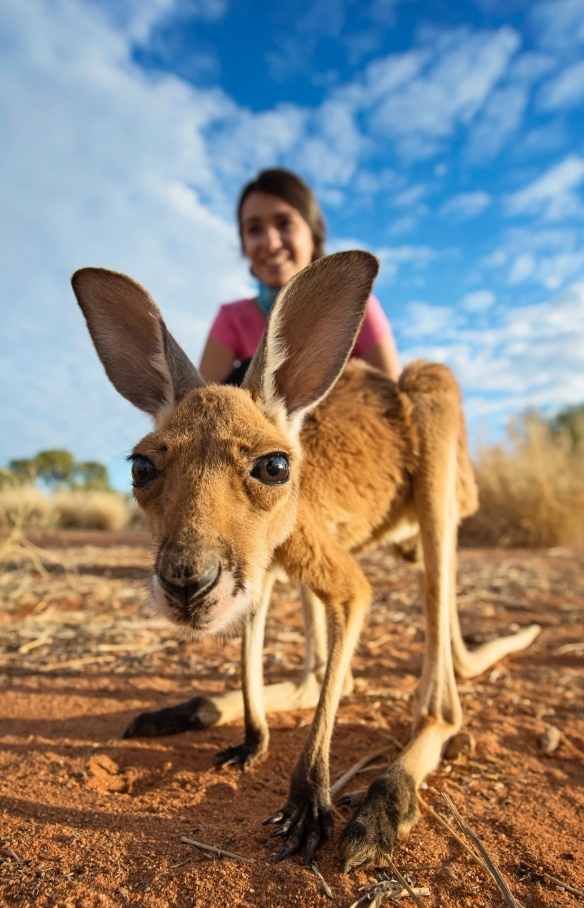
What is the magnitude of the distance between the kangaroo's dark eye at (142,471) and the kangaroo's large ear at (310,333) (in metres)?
0.54

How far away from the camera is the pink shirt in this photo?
382cm

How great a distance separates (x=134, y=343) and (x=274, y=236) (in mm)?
2042

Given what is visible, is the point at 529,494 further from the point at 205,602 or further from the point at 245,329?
the point at 205,602

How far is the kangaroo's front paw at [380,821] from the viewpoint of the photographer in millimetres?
1558

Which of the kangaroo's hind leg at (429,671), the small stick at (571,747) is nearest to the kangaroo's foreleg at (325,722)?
the kangaroo's hind leg at (429,671)

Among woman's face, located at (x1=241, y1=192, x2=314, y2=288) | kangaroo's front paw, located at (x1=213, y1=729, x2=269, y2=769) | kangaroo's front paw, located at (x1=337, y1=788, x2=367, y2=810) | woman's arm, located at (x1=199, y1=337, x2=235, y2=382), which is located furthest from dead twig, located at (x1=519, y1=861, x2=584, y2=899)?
woman's face, located at (x1=241, y1=192, x2=314, y2=288)

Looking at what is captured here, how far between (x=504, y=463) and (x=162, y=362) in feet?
26.4

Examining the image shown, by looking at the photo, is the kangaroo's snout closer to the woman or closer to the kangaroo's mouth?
the kangaroo's mouth

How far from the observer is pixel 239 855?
1530mm

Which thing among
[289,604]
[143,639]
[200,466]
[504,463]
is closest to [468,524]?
[504,463]

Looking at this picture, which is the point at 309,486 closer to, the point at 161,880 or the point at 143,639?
the point at 161,880

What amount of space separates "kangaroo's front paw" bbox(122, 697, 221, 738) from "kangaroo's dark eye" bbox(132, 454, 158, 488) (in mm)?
1105

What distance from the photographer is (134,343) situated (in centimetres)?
235

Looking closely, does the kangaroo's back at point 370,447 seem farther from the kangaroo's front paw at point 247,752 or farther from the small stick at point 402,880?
the small stick at point 402,880
